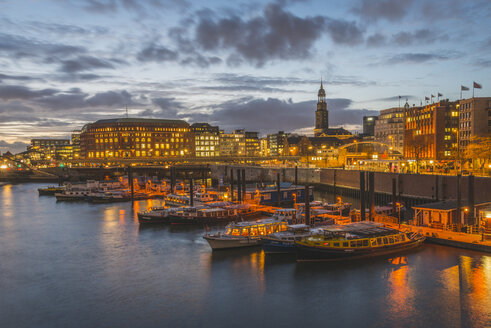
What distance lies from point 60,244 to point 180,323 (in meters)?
26.8

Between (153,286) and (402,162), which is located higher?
(402,162)

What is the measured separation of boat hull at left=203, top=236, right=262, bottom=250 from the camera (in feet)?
129

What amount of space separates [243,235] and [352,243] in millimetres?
10869

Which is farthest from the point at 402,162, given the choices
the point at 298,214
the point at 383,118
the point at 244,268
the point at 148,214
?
the point at 383,118

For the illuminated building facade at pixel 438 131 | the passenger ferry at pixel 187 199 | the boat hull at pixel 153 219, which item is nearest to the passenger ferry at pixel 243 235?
the boat hull at pixel 153 219

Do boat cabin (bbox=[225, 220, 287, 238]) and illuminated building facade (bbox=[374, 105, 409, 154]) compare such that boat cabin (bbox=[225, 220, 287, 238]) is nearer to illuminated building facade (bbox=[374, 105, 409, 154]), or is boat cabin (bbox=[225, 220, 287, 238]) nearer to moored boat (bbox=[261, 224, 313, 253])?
moored boat (bbox=[261, 224, 313, 253])

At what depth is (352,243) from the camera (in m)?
35.5

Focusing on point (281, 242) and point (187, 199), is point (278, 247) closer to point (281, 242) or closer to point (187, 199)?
point (281, 242)

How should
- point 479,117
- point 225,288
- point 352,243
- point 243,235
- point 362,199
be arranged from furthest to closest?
point 479,117, point 362,199, point 243,235, point 352,243, point 225,288

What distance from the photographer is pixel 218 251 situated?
39.3m

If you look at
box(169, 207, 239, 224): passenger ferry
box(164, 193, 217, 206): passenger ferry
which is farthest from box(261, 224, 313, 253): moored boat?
box(164, 193, 217, 206): passenger ferry

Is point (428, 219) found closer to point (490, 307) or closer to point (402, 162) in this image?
point (490, 307)

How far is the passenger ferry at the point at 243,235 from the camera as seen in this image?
39344mm

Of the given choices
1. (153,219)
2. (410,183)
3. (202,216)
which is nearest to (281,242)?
(202,216)
